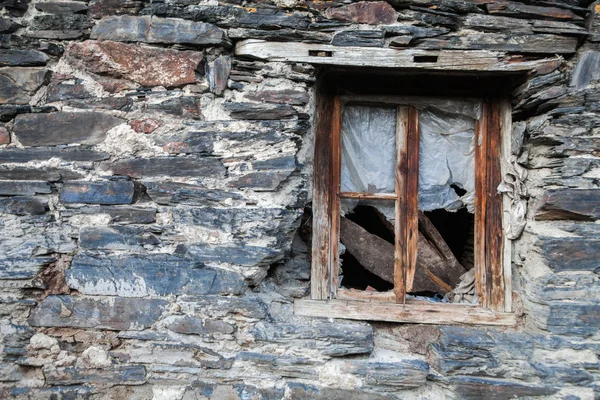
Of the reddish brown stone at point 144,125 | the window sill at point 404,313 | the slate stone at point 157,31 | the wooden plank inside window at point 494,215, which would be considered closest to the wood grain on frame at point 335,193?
the window sill at point 404,313

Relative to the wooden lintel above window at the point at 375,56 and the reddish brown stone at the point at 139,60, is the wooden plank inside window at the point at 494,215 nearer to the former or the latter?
the wooden lintel above window at the point at 375,56

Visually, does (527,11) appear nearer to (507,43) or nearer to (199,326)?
(507,43)

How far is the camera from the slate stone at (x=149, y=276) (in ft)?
6.51

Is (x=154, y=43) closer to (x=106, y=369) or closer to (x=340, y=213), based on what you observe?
(x=340, y=213)

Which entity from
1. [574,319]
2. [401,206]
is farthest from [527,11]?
[574,319]

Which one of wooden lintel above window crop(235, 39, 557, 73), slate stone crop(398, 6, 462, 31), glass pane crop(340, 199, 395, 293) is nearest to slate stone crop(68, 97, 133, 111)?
wooden lintel above window crop(235, 39, 557, 73)

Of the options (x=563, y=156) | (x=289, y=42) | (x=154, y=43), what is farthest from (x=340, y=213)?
(x=154, y=43)

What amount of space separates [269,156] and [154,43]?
741 mm

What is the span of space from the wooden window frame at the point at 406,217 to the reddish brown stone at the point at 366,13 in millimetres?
396

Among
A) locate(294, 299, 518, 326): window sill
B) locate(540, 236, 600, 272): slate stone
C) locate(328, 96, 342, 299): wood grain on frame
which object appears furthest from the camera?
locate(328, 96, 342, 299): wood grain on frame

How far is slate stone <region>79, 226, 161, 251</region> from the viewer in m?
1.99

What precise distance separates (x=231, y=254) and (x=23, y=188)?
1001 millimetres

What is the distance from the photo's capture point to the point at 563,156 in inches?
77.9

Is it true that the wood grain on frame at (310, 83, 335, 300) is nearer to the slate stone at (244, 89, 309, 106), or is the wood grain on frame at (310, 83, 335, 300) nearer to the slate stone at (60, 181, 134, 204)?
the slate stone at (244, 89, 309, 106)
